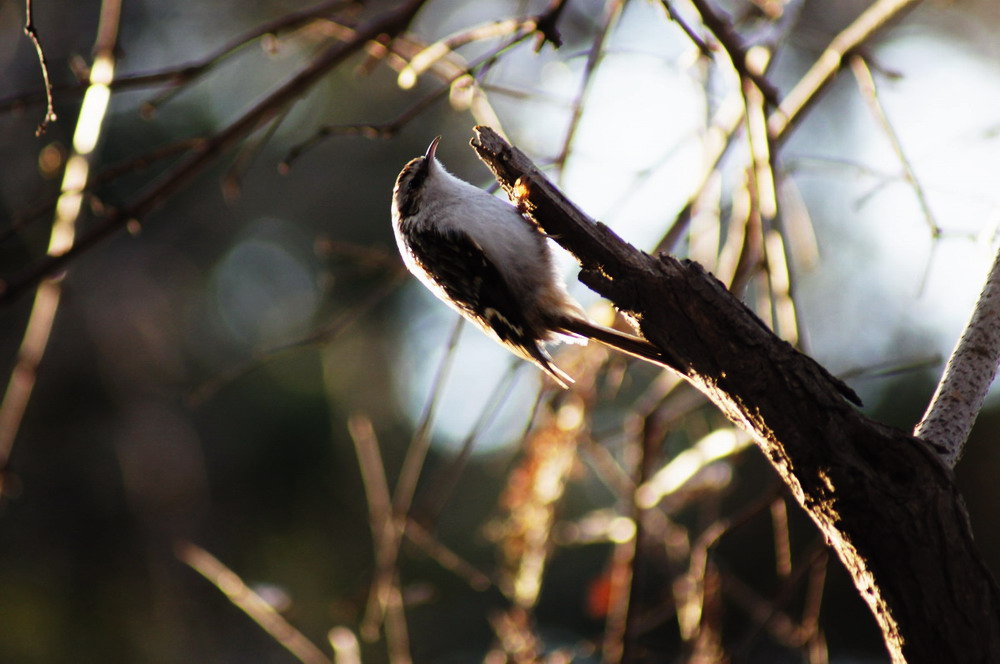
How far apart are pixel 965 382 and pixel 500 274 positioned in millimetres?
1865

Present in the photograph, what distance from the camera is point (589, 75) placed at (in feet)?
10.7

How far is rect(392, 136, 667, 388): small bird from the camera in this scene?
348 centimetres

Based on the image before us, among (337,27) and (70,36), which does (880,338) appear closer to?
(337,27)

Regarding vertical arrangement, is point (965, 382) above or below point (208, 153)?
above

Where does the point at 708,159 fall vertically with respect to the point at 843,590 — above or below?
above

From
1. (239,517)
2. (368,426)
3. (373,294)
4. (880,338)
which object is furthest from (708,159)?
(239,517)

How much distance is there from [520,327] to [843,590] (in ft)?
19.2

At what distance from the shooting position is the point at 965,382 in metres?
1.97

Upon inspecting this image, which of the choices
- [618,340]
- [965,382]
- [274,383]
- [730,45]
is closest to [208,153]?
[618,340]

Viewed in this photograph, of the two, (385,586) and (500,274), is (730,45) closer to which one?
(500,274)

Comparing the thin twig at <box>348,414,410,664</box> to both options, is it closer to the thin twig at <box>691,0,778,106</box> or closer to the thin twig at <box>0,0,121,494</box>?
the thin twig at <box>0,0,121,494</box>

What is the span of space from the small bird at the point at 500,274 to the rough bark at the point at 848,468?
129 cm

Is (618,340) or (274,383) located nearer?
(618,340)

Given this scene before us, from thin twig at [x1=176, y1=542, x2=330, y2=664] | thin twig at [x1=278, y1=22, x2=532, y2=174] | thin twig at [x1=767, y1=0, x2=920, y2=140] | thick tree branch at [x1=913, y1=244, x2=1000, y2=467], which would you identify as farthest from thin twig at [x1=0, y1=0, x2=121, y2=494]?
thick tree branch at [x1=913, y1=244, x2=1000, y2=467]
